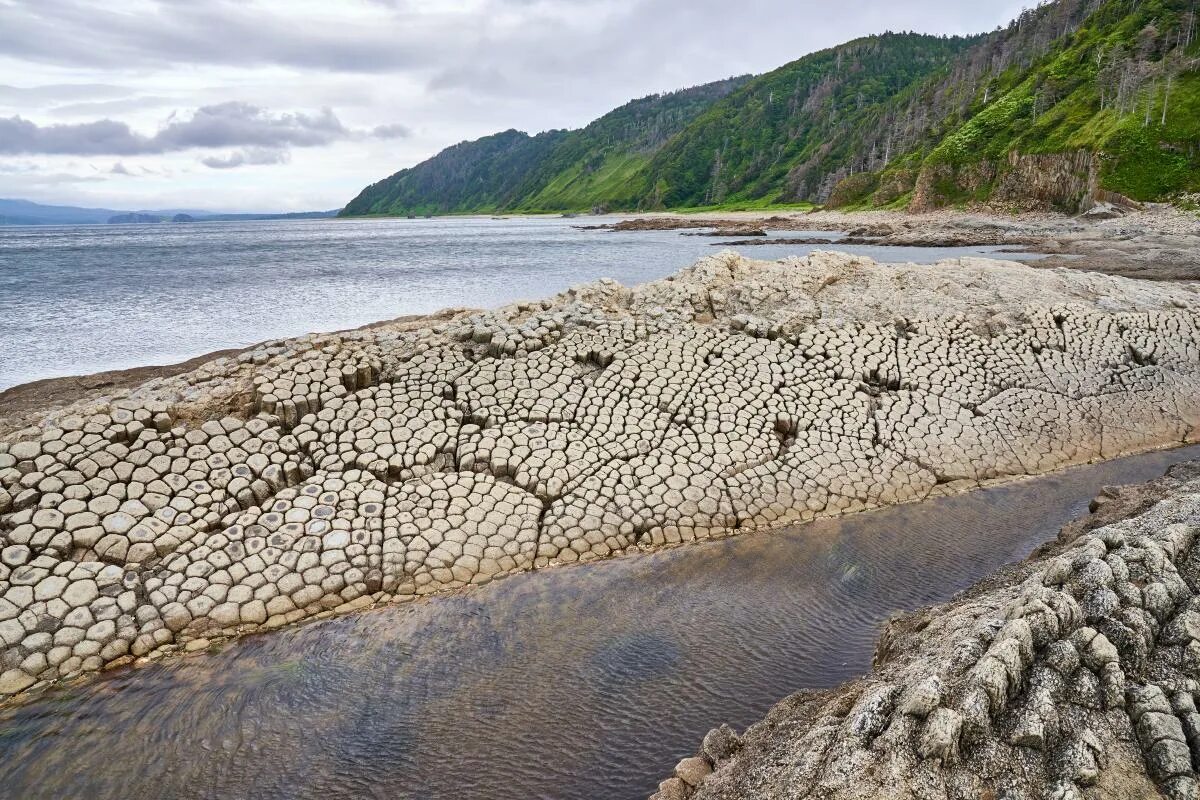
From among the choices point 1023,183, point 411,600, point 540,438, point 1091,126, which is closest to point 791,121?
point 1023,183

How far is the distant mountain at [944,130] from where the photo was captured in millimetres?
46000

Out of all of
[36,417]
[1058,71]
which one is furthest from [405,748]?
[1058,71]

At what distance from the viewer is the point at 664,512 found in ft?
24.1

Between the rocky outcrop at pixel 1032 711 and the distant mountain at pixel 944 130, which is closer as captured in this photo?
the rocky outcrop at pixel 1032 711

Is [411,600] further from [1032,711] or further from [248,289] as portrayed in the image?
[248,289]

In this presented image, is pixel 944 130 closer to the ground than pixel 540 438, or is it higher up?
higher up

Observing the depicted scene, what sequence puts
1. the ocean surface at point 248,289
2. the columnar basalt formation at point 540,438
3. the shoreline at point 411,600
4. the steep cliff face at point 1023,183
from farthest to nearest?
the steep cliff face at point 1023,183 → the ocean surface at point 248,289 → the columnar basalt formation at point 540,438 → the shoreline at point 411,600

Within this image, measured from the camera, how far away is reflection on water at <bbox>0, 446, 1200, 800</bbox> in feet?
14.6

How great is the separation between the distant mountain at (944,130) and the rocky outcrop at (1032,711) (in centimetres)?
4957

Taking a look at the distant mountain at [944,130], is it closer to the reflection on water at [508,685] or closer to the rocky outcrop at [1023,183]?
the rocky outcrop at [1023,183]

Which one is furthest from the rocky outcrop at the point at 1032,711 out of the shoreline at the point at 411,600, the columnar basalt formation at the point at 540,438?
the columnar basalt formation at the point at 540,438

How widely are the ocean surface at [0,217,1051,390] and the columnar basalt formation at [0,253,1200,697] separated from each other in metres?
9.13

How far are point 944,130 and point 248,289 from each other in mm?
72769

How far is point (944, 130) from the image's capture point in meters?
74.2
